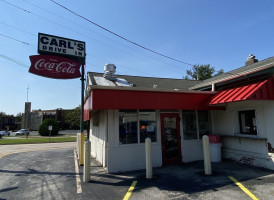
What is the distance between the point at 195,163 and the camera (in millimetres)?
8570

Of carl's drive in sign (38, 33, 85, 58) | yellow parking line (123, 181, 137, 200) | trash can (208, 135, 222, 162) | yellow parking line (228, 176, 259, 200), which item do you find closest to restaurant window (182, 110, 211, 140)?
trash can (208, 135, 222, 162)

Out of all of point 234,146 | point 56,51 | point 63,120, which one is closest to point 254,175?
point 234,146

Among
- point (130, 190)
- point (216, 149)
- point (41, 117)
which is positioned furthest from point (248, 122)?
point (41, 117)

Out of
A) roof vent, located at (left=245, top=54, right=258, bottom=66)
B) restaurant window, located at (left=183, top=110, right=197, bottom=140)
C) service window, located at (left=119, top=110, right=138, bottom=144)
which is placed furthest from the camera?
roof vent, located at (left=245, top=54, right=258, bottom=66)

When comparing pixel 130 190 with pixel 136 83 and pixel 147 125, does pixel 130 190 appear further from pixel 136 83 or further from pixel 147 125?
pixel 136 83

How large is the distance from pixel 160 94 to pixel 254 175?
4.47 meters

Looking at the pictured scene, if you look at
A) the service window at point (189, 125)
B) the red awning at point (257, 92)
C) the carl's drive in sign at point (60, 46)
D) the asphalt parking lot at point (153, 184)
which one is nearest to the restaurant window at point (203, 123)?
the service window at point (189, 125)

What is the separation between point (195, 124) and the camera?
371 inches

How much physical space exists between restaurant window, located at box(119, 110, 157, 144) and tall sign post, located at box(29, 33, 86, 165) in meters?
2.70

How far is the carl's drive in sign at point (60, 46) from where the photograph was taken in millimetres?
8680

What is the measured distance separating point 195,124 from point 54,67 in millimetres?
7336

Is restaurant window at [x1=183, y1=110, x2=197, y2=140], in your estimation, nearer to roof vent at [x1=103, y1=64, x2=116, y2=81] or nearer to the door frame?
the door frame

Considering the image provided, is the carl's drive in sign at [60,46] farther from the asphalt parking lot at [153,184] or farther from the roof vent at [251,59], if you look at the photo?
the roof vent at [251,59]

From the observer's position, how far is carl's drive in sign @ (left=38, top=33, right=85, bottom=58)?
28.5 ft
